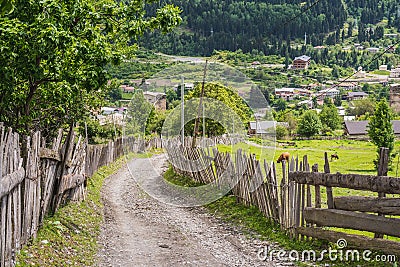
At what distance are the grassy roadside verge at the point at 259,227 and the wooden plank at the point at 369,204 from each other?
2.17 feet

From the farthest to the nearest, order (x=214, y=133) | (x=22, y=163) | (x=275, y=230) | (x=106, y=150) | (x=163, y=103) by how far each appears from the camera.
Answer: (x=106, y=150)
(x=214, y=133)
(x=163, y=103)
(x=275, y=230)
(x=22, y=163)

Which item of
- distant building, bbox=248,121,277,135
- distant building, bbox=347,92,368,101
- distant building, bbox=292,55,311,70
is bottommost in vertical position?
distant building, bbox=248,121,277,135

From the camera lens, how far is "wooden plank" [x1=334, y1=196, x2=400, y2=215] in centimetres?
693

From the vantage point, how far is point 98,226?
10.7 m

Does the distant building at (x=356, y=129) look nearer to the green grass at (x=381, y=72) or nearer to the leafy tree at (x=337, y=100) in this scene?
the leafy tree at (x=337, y=100)

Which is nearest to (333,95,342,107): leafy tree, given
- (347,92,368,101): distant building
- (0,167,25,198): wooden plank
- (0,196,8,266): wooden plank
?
(347,92,368,101): distant building

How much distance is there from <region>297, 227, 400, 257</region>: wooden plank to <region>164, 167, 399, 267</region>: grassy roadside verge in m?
0.13

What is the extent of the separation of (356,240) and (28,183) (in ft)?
16.3

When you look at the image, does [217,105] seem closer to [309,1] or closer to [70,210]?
[70,210]

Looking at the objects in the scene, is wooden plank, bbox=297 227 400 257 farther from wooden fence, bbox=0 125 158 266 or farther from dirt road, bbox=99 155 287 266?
wooden fence, bbox=0 125 158 266

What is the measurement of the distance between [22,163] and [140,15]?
11.5 ft

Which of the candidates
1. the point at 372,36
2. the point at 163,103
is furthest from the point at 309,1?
the point at 163,103

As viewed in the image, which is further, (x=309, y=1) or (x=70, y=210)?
(x=309, y=1)

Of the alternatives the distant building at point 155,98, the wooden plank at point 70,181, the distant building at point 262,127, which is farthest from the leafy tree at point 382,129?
the wooden plank at point 70,181
